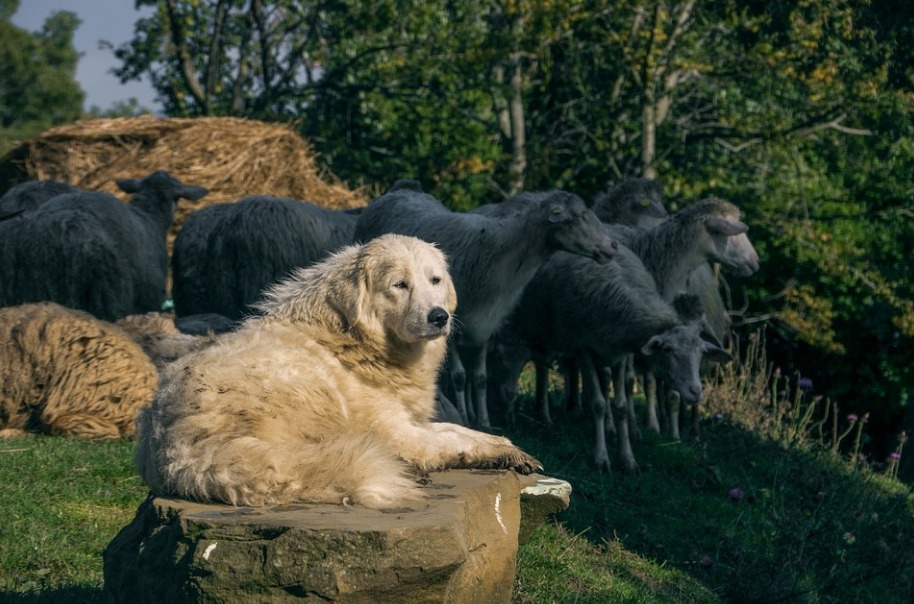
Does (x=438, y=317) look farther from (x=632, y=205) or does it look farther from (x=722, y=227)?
(x=632, y=205)

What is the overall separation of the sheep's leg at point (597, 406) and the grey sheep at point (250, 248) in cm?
280

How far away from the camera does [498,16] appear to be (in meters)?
18.4

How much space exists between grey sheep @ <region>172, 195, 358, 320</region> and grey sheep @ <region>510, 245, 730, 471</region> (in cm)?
237

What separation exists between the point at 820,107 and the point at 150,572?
14.7m

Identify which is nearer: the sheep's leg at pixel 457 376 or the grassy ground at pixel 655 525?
the grassy ground at pixel 655 525

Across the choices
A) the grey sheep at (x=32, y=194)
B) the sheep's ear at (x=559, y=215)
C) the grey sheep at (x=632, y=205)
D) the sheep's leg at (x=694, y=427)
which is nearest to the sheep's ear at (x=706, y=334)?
the sheep's leg at (x=694, y=427)

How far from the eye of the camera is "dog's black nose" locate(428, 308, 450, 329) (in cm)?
539

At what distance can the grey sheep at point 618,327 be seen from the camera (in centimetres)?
1003

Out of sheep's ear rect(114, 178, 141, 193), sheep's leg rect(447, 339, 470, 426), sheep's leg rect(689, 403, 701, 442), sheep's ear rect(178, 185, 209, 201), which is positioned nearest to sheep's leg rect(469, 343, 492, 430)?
sheep's leg rect(447, 339, 470, 426)

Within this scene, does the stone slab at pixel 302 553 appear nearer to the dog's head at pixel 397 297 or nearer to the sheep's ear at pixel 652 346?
the dog's head at pixel 397 297

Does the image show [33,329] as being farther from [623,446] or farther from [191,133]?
[191,133]

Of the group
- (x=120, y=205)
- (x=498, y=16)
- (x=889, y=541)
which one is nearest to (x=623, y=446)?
(x=889, y=541)

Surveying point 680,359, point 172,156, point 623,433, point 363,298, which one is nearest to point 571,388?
point 623,433

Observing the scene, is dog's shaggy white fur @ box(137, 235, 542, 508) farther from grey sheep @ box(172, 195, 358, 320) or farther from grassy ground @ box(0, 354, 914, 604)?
grey sheep @ box(172, 195, 358, 320)
